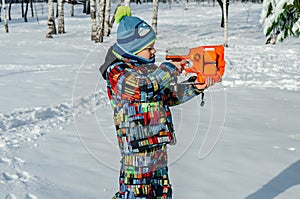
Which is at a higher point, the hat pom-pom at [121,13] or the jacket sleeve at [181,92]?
the hat pom-pom at [121,13]

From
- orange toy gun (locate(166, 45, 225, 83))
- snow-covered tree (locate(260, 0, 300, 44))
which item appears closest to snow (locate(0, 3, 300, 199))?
orange toy gun (locate(166, 45, 225, 83))

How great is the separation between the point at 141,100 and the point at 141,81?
4.9 inches

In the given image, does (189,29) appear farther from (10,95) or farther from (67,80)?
(10,95)

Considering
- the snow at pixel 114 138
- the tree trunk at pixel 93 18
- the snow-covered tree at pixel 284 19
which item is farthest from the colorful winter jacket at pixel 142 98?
the tree trunk at pixel 93 18

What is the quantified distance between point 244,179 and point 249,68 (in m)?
9.38

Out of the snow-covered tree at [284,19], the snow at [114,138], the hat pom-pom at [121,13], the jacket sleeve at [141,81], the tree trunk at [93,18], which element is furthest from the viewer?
the tree trunk at [93,18]

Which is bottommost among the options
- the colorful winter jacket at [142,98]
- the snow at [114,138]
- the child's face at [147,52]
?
the snow at [114,138]

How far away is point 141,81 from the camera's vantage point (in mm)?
2148

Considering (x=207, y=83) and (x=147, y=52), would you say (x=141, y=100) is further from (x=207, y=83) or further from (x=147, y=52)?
(x=207, y=83)

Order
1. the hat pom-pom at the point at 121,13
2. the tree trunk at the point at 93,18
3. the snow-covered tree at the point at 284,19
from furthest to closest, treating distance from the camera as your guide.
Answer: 1. the tree trunk at the point at 93,18
2. the snow-covered tree at the point at 284,19
3. the hat pom-pom at the point at 121,13

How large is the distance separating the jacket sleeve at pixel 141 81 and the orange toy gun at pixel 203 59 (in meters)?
0.09

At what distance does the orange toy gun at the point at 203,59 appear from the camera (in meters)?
2.20

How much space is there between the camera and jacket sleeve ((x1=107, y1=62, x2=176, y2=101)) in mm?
2148

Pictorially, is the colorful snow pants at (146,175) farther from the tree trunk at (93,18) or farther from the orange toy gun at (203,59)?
the tree trunk at (93,18)
